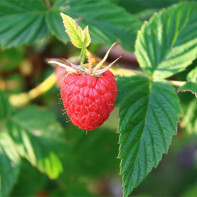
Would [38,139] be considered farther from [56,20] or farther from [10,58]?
[10,58]

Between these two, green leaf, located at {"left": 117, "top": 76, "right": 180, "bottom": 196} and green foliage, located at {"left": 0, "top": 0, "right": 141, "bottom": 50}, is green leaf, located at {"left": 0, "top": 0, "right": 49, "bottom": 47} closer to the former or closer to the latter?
green foliage, located at {"left": 0, "top": 0, "right": 141, "bottom": 50}

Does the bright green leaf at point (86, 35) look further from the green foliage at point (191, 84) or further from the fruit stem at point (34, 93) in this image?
the fruit stem at point (34, 93)

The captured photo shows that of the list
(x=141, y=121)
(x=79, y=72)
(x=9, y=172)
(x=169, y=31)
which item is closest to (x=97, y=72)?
(x=79, y=72)

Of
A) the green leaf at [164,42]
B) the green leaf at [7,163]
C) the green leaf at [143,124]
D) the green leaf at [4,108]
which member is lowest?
the green leaf at [7,163]

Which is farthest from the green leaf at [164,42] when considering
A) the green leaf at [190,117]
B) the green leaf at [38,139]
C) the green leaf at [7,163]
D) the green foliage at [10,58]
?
the green foliage at [10,58]

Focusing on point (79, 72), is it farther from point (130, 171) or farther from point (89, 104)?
point (130, 171)

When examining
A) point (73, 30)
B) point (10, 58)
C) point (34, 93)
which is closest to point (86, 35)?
point (73, 30)
